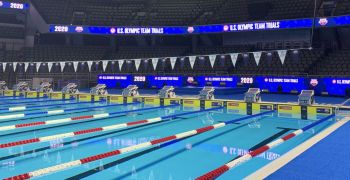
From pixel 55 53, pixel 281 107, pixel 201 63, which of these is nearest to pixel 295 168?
pixel 281 107

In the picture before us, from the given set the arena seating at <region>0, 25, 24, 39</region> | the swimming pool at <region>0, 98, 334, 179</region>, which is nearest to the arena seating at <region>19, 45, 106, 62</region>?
the arena seating at <region>0, 25, 24, 39</region>

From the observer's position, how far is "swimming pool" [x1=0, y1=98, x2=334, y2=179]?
17.7 ft

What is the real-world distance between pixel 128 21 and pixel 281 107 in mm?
22012

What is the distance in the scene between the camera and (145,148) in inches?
278

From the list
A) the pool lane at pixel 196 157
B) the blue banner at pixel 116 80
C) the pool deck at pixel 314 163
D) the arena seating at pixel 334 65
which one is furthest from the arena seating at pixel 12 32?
the pool deck at pixel 314 163

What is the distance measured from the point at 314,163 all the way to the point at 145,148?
3595 mm

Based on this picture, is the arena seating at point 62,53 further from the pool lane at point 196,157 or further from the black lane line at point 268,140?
the black lane line at point 268,140

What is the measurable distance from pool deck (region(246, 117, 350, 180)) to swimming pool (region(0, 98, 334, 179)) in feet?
1.60

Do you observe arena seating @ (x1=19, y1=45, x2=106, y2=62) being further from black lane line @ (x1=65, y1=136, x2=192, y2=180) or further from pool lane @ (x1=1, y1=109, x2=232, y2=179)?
black lane line @ (x1=65, y1=136, x2=192, y2=180)

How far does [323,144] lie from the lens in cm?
670

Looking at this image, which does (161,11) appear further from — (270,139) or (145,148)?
A: (145,148)

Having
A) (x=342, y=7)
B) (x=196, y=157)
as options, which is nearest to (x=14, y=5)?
(x=342, y=7)

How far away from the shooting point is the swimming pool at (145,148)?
5.39 metres

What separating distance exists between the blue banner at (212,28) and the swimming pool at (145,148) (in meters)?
12.9
